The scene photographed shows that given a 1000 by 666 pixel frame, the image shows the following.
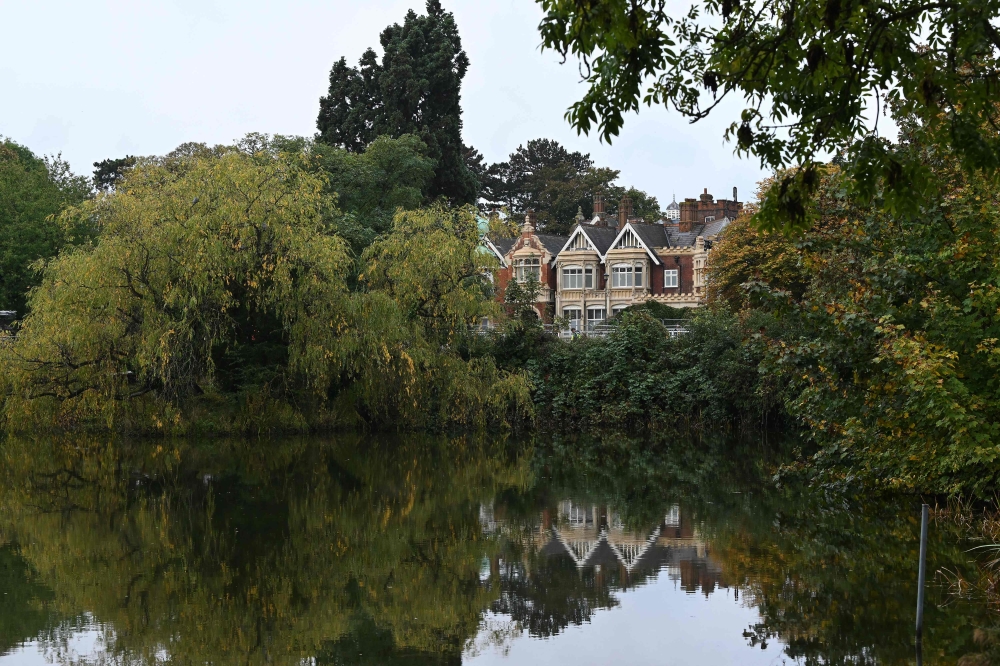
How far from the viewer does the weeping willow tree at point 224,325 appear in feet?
93.6

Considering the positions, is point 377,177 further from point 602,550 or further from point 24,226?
point 602,550

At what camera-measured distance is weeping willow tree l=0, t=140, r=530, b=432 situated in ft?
93.6

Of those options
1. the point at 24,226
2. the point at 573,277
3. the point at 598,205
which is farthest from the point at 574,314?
the point at 24,226

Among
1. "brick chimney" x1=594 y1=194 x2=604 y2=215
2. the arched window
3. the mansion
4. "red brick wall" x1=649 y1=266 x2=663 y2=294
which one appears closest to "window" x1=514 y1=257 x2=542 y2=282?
the mansion

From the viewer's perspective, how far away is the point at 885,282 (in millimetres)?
18031

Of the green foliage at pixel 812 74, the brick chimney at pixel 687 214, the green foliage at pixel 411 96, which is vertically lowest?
the green foliage at pixel 812 74

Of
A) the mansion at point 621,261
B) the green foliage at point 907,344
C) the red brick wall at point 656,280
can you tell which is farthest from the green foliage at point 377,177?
the green foliage at point 907,344

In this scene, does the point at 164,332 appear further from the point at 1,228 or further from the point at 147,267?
the point at 1,228

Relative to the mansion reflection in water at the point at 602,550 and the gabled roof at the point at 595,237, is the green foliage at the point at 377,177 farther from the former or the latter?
the mansion reflection in water at the point at 602,550

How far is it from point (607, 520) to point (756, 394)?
1680 centimetres

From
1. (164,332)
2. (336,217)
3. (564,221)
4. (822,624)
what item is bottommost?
(822,624)

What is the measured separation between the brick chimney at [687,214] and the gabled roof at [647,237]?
126 cm

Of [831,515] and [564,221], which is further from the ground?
[564,221]

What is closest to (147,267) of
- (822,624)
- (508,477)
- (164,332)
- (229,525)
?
(164,332)
